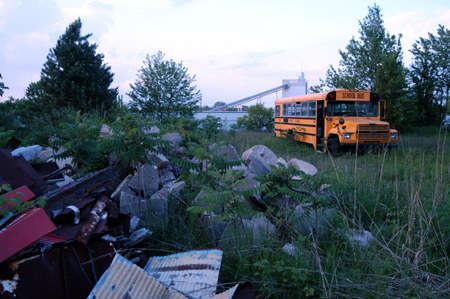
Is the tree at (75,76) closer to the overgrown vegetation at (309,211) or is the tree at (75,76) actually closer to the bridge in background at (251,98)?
the bridge in background at (251,98)

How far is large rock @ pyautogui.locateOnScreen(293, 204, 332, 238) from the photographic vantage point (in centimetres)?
418

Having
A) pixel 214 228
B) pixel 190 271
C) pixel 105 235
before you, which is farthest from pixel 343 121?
pixel 105 235

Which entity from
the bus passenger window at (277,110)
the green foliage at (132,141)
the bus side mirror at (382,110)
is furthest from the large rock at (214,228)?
the bus passenger window at (277,110)

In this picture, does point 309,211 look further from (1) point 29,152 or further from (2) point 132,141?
(1) point 29,152

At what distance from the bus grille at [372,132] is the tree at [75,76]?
14.9 m

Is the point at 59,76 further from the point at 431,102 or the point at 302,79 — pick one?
the point at 431,102

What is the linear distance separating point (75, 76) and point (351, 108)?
646 inches

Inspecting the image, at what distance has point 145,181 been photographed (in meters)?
5.12

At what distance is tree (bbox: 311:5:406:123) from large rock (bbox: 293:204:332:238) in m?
19.3

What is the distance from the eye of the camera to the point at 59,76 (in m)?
23.9

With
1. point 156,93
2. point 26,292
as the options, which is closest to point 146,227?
point 26,292

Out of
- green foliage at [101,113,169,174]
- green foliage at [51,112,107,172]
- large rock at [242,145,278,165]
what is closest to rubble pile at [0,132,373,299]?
green foliage at [51,112,107,172]

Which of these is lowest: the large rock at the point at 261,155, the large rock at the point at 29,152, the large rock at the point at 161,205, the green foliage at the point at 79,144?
the large rock at the point at 161,205

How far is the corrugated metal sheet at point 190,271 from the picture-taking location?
3.23 meters
